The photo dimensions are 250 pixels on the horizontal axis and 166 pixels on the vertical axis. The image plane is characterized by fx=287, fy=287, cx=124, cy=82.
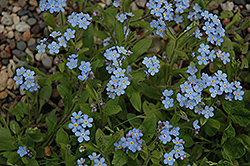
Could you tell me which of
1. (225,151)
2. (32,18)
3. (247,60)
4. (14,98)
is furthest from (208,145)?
(32,18)

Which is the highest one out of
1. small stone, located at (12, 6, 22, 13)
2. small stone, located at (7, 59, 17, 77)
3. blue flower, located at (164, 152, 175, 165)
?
small stone, located at (12, 6, 22, 13)

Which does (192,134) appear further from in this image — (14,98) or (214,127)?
(14,98)

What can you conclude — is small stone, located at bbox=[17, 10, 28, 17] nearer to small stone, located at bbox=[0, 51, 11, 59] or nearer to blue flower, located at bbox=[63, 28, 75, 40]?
small stone, located at bbox=[0, 51, 11, 59]

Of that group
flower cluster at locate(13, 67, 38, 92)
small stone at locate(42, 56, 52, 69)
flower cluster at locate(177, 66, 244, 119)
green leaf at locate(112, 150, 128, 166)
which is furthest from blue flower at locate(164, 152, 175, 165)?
small stone at locate(42, 56, 52, 69)

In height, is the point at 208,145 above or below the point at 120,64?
below

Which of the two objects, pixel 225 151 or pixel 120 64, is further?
pixel 225 151

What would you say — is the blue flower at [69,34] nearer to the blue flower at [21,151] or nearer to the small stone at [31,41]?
the blue flower at [21,151]
